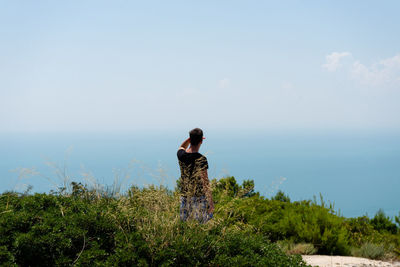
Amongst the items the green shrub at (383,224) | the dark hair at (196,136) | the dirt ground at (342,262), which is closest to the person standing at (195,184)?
the dark hair at (196,136)

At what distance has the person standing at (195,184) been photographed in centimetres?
574

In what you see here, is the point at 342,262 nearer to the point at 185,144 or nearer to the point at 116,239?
the point at 185,144

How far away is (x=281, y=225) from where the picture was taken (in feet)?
24.8

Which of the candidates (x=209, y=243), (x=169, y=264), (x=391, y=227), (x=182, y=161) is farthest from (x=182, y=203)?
(x=391, y=227)

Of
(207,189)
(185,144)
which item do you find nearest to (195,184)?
(207,189)

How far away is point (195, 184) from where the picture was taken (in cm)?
571

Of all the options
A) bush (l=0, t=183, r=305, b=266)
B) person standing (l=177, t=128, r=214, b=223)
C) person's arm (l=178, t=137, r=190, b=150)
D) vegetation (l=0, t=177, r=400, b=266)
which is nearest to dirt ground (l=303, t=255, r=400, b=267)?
vegetation (l=0, t=177, r=400, b=266)

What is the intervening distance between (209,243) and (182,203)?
4.44 ft

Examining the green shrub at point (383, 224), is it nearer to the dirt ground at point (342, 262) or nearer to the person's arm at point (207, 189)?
the dirt ground at point (342, 262)

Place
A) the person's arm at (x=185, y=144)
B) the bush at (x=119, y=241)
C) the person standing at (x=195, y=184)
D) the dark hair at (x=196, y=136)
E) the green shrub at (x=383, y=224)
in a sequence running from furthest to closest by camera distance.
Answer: the green shrub at (x=383, y=224) → the person's arm at (x=185, y=144) → the dark hair at (x=196, y=136) → the person standing at (x=195, y=184) → the bush at (x=119, y=241)

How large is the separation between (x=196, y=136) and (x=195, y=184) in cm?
94

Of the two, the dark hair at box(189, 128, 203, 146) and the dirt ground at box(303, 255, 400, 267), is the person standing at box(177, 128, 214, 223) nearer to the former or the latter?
the dark hair at box(189, 128, 203, 146)

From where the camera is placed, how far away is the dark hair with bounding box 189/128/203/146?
6195 millimetres

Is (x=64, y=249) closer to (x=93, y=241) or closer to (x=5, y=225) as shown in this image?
(x=93, y=241)
